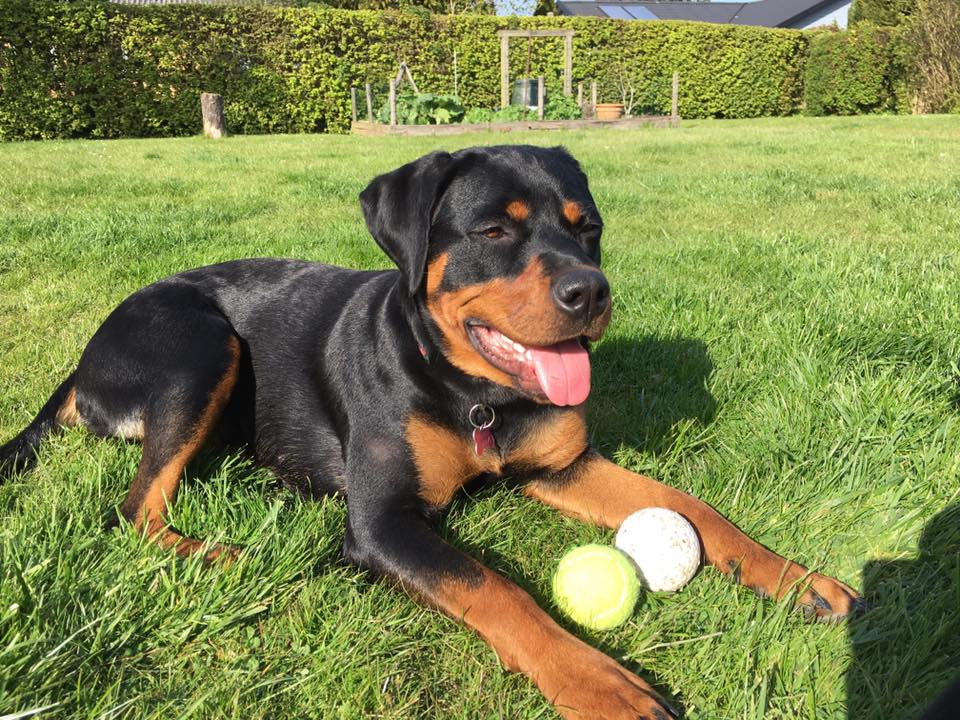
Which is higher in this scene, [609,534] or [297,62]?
[297,62]

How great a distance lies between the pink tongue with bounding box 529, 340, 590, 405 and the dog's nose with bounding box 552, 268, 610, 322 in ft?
0.64

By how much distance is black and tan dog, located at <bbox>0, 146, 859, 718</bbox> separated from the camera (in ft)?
7.48

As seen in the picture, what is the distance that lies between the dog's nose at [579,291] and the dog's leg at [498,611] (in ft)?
2.75

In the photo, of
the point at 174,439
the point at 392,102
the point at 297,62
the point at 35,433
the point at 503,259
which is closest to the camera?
the point at 503,259

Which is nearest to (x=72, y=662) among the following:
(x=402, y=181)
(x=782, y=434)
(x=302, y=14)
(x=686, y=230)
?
(x=402, y=181)

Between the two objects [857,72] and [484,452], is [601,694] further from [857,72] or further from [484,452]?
[857,72]

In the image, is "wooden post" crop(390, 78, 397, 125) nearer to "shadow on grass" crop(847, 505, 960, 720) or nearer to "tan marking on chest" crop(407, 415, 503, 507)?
"tan marking on chest" crop(407, 415, 503, 507)

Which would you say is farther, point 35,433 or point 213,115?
point 213,115

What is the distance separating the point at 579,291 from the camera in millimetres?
2348

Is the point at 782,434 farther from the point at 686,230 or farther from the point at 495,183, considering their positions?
the point at 686,230

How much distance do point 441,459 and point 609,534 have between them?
2.23 ft

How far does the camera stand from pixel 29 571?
1993 millimetres

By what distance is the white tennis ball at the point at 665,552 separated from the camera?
7.45 feet

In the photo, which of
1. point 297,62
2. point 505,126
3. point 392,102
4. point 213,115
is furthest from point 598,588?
point 297,62
